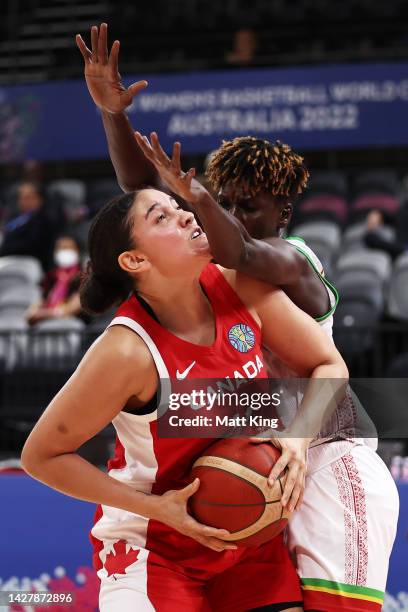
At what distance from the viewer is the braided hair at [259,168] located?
114 inches

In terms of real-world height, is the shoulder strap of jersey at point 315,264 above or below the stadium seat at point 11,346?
above

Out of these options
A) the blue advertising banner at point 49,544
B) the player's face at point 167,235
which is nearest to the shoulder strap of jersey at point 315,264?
the player's face at point 167,235

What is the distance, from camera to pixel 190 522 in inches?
98.9

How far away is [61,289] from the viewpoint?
7.80m

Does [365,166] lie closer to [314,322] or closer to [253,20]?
[253,20]

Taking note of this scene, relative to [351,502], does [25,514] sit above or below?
below

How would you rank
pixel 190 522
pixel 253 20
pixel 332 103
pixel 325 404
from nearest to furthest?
1. pixel 190 522
2. pixel 325 404
3. pixel 332 103
4. pixel 253 20

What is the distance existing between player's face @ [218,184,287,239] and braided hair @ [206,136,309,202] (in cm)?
2

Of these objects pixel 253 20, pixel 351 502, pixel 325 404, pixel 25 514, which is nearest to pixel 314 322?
pixel 325 404

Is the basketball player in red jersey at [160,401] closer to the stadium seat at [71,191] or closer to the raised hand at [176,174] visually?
the raised hand at [176,174]

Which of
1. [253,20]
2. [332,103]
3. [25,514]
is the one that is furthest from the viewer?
[253,20]

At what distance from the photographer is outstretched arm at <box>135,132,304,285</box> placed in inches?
94.6

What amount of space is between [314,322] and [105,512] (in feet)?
2.47

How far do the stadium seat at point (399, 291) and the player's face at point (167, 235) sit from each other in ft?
14.8
